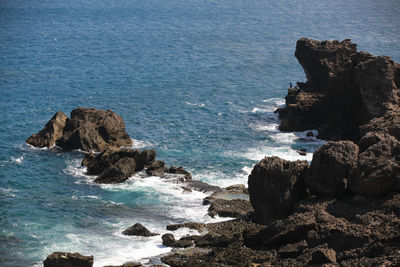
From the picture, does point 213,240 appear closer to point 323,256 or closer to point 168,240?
point 168,240

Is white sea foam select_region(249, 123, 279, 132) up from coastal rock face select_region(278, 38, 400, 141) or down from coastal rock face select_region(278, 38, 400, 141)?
down

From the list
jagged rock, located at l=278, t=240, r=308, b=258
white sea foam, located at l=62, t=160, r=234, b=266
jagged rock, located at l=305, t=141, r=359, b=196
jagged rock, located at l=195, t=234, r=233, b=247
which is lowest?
white sea foam, located at l=62, t=160, r=234, b=266

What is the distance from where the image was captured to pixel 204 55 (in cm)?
13925

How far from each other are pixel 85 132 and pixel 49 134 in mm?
5600

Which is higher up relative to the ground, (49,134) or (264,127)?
(264,127)

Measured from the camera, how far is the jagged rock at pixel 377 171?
1994 inches

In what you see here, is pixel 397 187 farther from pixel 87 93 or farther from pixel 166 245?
pixel 87 93

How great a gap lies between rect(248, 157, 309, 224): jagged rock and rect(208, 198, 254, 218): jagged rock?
20.2 feet

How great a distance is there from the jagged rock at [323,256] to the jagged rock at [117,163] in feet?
115

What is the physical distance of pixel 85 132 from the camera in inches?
3334

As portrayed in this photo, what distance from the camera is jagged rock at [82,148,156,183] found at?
74938mm

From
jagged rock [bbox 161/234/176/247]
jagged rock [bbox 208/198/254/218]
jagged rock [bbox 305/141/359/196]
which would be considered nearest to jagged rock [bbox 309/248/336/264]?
jagged rock [bbox 305/141/359/196]

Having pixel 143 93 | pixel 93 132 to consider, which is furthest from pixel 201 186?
pixel 143 93

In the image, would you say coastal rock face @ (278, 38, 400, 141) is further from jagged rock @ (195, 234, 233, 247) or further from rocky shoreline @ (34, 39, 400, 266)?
jagged rock @ (195, 234, 233, 247)
